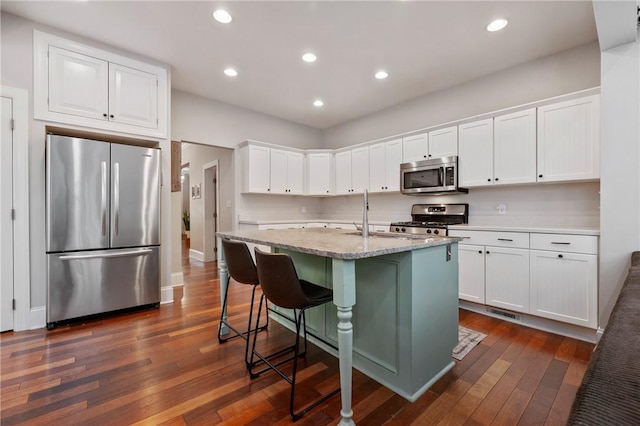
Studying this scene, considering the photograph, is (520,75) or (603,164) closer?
(603,164)

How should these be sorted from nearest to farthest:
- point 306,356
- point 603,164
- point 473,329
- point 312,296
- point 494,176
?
point 312,296, point 306,356, point 603,164, point 473,329, point 494,176

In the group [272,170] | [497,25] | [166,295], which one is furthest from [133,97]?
[497,25]

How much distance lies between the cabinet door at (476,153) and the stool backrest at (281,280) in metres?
2.82

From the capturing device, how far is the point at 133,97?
3.09 metres

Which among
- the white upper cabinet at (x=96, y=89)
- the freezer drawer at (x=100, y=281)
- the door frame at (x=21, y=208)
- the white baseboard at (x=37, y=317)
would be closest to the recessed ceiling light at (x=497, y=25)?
the white upper cabinet at (x=96, y=89)

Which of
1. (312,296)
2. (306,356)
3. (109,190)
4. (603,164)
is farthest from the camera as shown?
(109,190)

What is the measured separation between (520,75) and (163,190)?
4.51 meters

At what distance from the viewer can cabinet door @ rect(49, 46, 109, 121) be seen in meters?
2.68

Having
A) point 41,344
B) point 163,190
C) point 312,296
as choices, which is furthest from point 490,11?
point 41,344

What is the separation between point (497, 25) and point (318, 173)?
3.32 m

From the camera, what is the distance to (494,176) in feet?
10.5

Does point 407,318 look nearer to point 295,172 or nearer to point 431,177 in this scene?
point 431,177

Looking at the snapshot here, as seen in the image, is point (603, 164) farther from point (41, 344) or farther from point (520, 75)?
point (41, 344)

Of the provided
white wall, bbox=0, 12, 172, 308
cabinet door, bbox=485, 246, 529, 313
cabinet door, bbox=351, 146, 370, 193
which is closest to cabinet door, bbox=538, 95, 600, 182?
cabinet door, bbox=485, 246, 529, 313
